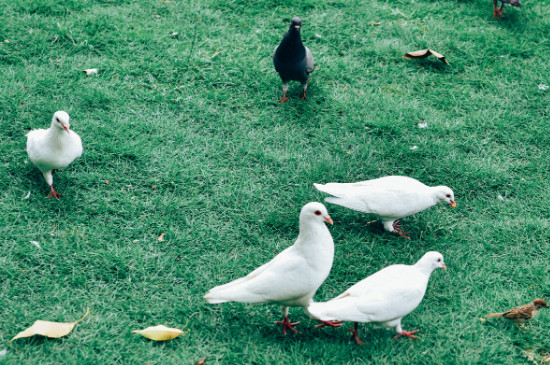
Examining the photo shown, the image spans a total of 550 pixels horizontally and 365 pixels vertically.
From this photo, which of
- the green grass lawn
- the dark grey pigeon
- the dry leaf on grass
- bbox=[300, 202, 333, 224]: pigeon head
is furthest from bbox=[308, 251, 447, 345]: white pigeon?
the dry leaf on grass

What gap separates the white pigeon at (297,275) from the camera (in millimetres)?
2781

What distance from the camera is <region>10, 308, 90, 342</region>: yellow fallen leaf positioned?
2.82m

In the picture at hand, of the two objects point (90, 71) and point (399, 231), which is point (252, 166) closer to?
point (399, 231)

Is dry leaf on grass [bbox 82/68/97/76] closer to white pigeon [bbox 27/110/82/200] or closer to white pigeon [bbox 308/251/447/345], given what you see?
white pigeon [bbox 27/110/82/200]

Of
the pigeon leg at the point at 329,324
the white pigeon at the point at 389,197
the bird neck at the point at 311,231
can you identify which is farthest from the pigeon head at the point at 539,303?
the bird neck at the point at 311,231

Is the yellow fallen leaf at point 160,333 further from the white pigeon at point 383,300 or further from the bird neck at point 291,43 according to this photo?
the bird neck at point 291,43

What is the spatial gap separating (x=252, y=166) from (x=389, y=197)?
1.19 metres

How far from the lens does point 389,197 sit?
3.44m

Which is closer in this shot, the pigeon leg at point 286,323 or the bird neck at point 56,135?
the pigeon leg at point 286,323

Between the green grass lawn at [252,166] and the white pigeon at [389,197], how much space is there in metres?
0.25

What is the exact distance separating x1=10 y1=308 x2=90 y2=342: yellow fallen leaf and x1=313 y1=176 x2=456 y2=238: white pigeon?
179 cm

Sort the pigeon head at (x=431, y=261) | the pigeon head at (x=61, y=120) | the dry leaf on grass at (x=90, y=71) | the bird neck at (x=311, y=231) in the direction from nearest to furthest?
the bird neck at (x=311, y=231) → the pigeon head at (x=431, y=261) → the pigeon head at (x=61, y=120) → the dry leaf on grass at (x=90, y=71)

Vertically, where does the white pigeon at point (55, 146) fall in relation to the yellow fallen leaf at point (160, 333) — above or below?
above

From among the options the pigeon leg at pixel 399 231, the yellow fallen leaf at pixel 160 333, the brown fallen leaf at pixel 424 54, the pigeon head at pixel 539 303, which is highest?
the brown fallen leaf at pixel 424 54
